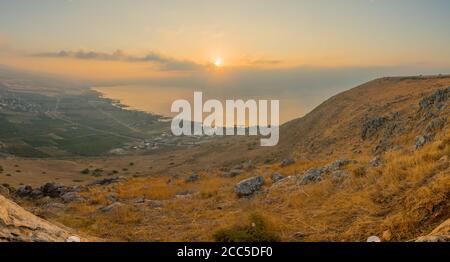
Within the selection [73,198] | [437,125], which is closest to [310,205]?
[437,125]

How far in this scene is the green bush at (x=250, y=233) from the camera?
27.5 feet

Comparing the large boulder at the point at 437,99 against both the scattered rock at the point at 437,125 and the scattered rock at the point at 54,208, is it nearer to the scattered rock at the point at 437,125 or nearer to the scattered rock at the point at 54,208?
the scattered rock at the point at 437,125

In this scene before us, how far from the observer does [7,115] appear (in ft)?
458

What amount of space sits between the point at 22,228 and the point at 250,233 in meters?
4.99

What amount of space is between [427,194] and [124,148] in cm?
10079

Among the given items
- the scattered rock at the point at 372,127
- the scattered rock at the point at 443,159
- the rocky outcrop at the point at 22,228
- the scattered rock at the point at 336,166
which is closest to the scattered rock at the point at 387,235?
the scattered rock at the point at 443,159

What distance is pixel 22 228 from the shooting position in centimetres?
506

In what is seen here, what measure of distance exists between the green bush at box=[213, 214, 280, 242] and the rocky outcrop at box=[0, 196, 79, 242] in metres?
3.81

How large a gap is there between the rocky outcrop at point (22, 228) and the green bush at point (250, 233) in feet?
12.5

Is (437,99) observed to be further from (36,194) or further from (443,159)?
(36,194)

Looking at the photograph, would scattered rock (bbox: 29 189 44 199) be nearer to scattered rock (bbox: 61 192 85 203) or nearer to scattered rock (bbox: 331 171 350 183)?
scattered rock (bbox: 61 192 85 203)

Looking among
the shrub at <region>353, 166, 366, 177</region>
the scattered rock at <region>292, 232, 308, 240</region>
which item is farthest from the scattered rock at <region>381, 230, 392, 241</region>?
the shrub at <region>353, 166, 366, 177</region>
